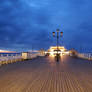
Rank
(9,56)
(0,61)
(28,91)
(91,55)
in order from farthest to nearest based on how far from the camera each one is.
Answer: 1. (91,55)
2. (9,56)
3. (0,61)
4. (28,91)

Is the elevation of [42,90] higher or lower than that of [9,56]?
lower

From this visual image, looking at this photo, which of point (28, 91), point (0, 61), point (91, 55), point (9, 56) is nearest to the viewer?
point (28, 91)

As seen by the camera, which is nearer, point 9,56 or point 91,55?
point 9,56

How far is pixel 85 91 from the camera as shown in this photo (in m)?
3.37

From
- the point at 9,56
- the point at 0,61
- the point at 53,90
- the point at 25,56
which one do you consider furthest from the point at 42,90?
the point at 25,56

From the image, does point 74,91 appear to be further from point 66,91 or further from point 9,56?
point 9,56

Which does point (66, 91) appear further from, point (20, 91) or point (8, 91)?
point (8, 91)

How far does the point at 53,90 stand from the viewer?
3.42m

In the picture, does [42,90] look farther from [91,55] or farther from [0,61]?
[91,55]

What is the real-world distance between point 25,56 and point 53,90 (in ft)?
50.0

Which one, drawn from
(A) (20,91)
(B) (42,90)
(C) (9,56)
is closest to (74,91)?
(B) (42,90)

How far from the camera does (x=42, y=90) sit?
341cm

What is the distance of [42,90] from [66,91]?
35.2 inches

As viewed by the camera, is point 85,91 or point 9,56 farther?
point 9,56
